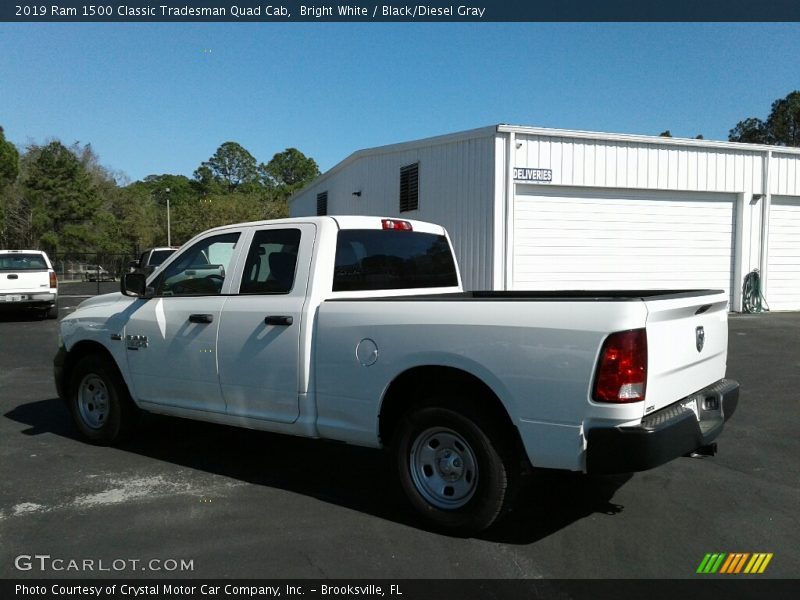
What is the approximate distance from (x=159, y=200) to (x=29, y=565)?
10833 cm

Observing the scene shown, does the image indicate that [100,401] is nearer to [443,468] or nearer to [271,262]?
[271,262]

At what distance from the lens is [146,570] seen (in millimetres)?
3605

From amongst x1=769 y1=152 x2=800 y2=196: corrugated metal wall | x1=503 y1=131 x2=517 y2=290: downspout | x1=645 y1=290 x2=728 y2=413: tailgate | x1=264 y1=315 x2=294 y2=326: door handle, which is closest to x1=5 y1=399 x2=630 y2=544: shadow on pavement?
x1=645 y1=290 x2=728 y2=413: tailgate

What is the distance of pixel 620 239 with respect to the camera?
15.7m

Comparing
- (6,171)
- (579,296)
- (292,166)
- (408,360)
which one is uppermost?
(292,166)

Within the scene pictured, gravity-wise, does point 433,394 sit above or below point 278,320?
below

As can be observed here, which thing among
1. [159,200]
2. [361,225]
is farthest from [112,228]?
[361,225]

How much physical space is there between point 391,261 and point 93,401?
3.08 meters

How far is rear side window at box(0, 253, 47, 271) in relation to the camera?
16.3 m

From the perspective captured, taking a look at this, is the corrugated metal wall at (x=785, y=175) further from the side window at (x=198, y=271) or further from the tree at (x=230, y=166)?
the tree at (x=230, y=166)

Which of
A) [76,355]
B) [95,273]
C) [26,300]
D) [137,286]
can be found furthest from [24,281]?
[95,273]

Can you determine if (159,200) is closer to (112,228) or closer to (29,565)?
(112,228)

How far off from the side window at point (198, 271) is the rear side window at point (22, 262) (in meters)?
13.0

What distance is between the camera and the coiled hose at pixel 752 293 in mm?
16781
